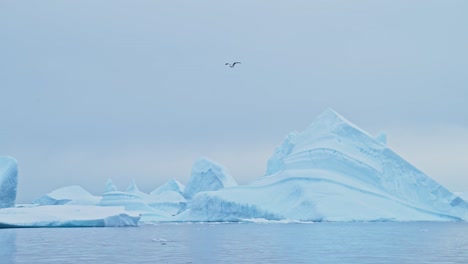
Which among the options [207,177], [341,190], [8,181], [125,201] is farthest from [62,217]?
[207,177]

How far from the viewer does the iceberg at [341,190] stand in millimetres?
47031

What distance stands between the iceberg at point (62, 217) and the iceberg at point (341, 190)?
10.3m

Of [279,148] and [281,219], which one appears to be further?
[279,148]

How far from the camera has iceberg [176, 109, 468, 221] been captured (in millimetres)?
47031

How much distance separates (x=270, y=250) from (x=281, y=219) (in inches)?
1061

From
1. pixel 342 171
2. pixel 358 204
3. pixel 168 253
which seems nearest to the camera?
pixel 168 253

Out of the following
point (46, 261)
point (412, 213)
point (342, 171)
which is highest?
point (342, 171)

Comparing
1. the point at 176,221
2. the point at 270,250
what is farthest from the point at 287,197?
the point at 270,250

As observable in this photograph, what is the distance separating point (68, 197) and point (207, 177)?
58.8 feet

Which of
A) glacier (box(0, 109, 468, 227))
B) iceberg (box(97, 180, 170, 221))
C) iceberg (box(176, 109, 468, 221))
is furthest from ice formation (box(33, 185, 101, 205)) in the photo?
iceberg (box(176, 109, 468, 221))

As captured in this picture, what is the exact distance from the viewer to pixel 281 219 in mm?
47594

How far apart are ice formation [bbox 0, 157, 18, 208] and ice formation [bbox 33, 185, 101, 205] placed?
24824 mm

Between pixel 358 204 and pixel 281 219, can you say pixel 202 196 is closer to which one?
pixel 281 219

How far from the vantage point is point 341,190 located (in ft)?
157
